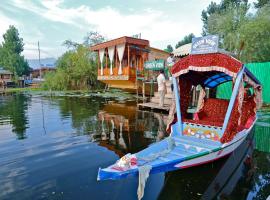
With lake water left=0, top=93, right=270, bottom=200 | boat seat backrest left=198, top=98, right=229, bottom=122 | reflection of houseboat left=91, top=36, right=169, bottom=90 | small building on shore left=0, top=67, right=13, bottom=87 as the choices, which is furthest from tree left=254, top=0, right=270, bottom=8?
small building on shore left=0, top=67, right=13, bottom=87

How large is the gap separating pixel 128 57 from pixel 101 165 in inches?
583

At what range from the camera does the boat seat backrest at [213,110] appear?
8663 mm

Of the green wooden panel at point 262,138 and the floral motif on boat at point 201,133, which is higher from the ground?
the floral motif on boat at point 201,133

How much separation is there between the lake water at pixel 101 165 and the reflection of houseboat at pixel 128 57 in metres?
9.95

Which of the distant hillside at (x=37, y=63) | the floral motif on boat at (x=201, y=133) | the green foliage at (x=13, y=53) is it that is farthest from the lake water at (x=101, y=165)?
the distant hillside at (x=37, y=63)

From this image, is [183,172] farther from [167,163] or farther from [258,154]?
[258,154]

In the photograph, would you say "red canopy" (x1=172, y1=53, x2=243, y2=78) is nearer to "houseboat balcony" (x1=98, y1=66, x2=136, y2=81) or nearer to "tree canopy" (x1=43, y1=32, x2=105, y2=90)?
"houseboat balcony" (x1=98, y1=66, x2=136, y2=81)

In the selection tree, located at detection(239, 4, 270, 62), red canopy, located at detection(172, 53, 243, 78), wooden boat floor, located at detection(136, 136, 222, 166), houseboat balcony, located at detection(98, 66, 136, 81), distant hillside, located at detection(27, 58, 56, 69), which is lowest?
wooden boat floor, located at detection(136, 136, 222, 166)

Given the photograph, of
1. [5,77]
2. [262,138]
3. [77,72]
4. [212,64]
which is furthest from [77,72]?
[212,64]

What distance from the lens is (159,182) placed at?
213 inches

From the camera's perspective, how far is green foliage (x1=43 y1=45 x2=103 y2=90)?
32.2 metres

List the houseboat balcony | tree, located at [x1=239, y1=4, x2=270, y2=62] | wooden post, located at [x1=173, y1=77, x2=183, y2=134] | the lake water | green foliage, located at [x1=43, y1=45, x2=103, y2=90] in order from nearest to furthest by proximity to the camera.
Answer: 1. the lake water
2. wooden post, located at [x1=173, y1=77, x2=183, y2=134]
3. tree, located at [x1=239, y1=4, x2=270, y2=62]
4. the houseboat balcony
5. green foliage, located at [x1=43, y1=45, x2=103, y2=90]

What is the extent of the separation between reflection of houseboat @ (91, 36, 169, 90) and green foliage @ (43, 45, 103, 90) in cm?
754

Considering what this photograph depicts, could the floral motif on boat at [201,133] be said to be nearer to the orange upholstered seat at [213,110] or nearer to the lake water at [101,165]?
the lake water at [101,165]
